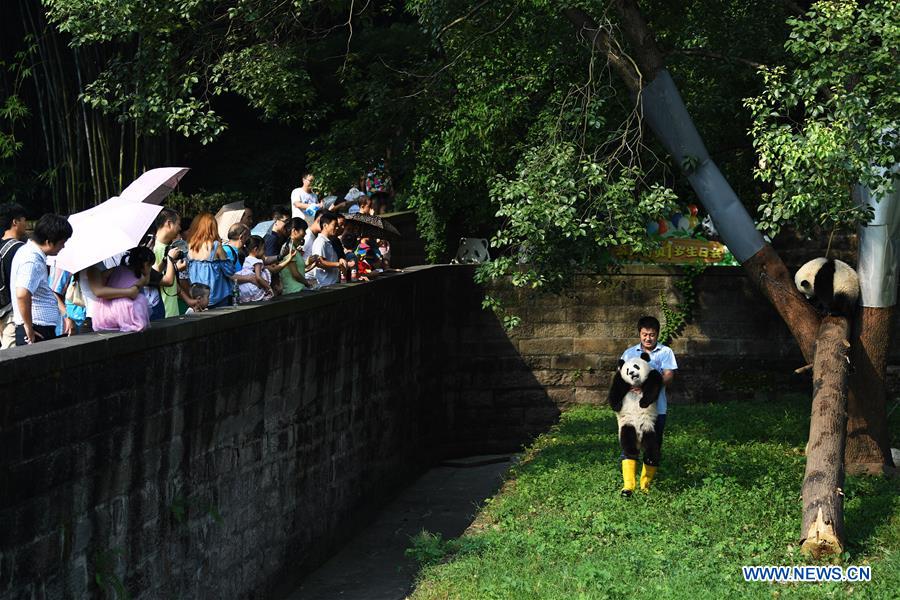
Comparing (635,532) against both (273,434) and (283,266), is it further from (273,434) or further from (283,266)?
(283,266)

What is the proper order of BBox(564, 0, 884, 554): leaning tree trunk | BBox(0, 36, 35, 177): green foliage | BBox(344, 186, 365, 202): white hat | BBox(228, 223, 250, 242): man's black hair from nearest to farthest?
BBox(228, 223, 250, 242): man's black hair → BBox(564, 0, 884, 554): leaning tree trunk → BBox(344, 186, 365, 202): white hat → BBox(0, 36, 35, 177): green foliage

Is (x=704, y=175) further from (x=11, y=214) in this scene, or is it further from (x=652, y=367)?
(x=11, y=214)

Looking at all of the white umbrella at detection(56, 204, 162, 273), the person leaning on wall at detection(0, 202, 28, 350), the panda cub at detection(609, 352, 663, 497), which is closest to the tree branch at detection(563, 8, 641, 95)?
the panda cub at detection(609, 352, 663, 497)

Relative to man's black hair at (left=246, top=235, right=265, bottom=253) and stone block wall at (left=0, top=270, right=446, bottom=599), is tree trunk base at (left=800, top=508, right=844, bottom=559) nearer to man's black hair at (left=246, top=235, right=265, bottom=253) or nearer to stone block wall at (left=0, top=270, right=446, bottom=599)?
stone block wall at (left=0, top=270, right=446, bottom=599)

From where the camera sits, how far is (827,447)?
10.8 m

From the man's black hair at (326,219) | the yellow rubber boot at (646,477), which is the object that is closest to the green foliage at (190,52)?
the man's black hair at (326,219)

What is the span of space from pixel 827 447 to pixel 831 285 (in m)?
2.48

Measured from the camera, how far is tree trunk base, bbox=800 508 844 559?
9.66 meters

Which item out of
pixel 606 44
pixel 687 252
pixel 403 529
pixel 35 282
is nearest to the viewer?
pixel 35 282

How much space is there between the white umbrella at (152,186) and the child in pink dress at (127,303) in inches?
40.7

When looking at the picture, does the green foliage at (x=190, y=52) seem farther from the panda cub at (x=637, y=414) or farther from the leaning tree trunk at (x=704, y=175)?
the panda cub at (x=637, y=414)

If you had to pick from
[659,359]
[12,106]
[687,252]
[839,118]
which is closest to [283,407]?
[659,359]

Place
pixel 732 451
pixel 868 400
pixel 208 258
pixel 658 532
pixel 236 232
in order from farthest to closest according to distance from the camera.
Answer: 1. pixel 732 451
2. pixel 868 400
3. pixel 236 232
4. pixel 208 258
5. pixel 658 532

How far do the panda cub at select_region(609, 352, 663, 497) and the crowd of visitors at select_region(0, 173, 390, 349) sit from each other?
353cm
